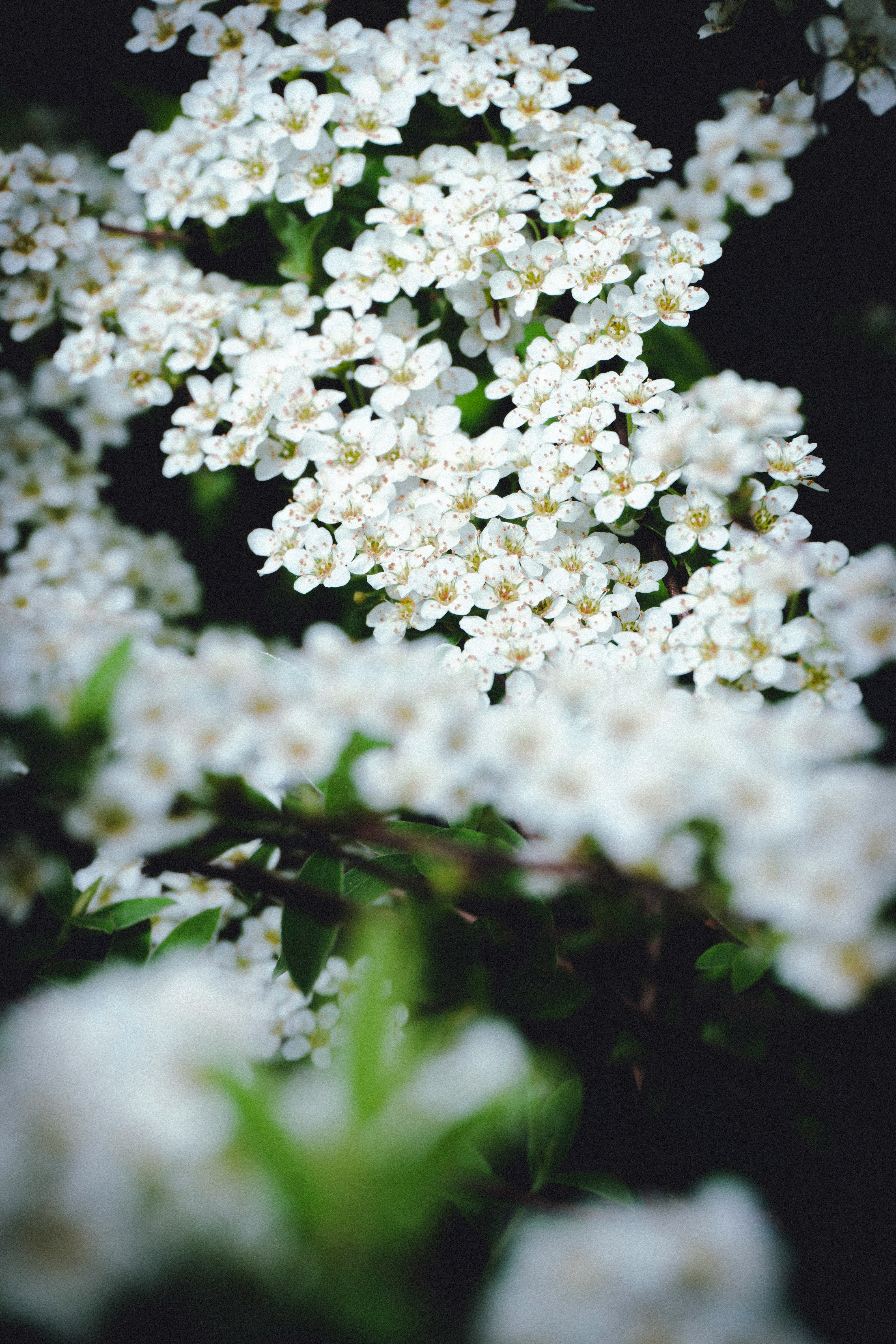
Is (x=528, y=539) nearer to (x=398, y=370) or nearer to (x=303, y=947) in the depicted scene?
(x=398, y=370)

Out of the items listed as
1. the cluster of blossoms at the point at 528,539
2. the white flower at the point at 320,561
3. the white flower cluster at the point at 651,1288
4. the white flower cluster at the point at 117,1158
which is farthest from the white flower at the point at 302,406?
the white flower cluster at the point at 651,1288

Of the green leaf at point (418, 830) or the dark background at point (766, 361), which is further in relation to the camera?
the green leaf at point (418, 830)

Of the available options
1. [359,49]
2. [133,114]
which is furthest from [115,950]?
[133,114]

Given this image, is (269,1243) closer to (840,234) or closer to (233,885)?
(233,885)

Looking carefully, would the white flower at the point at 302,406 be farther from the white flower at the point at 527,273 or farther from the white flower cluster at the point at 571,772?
the white flower cluster at the point at 571,772

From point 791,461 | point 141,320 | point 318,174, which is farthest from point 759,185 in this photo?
point 141,320

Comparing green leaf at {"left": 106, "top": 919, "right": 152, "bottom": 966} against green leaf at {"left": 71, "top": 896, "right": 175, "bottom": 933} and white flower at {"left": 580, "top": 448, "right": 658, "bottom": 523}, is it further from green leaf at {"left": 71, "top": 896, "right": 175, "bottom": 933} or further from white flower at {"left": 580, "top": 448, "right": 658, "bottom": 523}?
white flower at {"left": 580, "top": 448, "right": 658, "bottom": 523}
